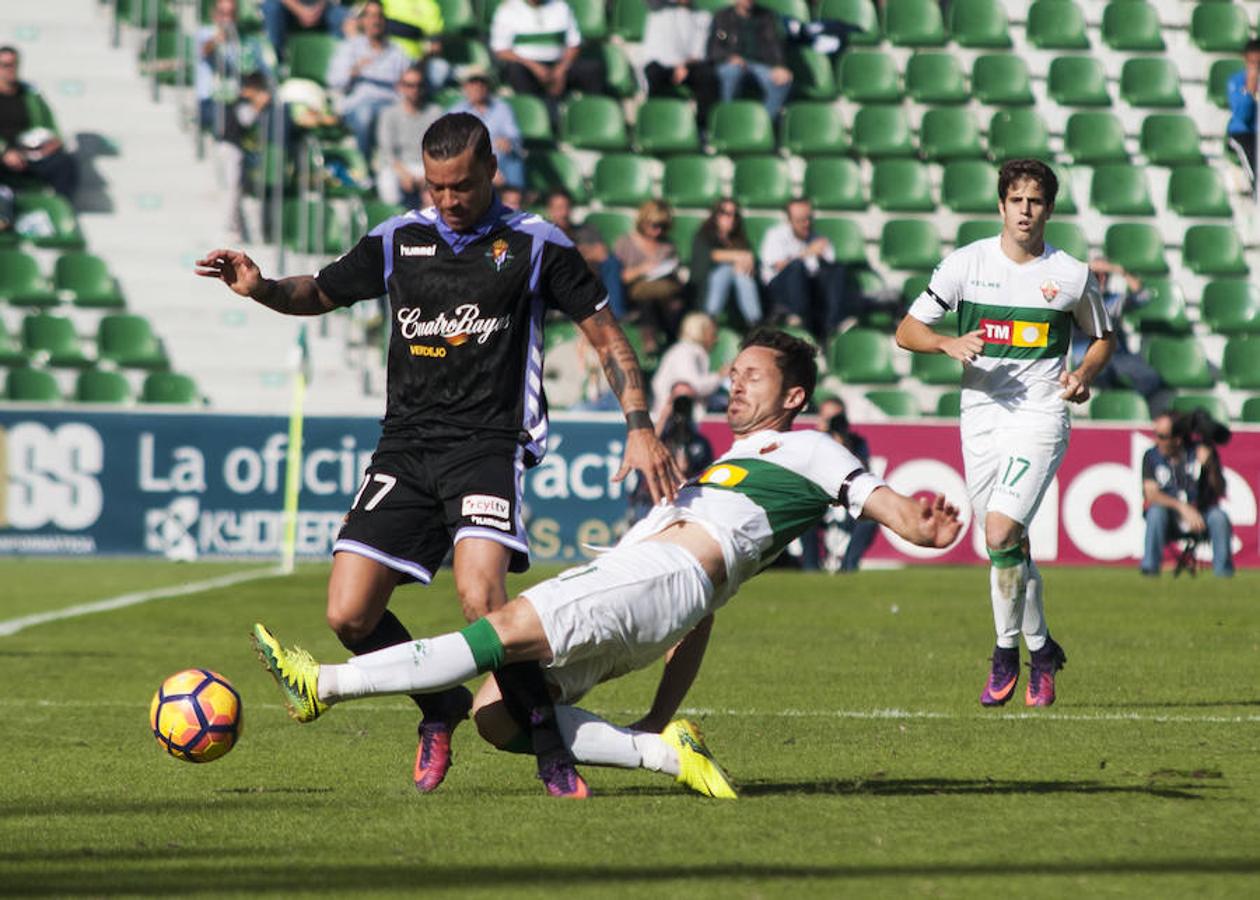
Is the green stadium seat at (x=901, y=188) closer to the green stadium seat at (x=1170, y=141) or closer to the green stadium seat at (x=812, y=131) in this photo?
the green stadium seat at (x=812, y=131)

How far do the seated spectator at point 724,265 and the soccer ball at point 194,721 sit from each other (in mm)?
15237

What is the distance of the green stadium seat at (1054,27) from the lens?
25.7m

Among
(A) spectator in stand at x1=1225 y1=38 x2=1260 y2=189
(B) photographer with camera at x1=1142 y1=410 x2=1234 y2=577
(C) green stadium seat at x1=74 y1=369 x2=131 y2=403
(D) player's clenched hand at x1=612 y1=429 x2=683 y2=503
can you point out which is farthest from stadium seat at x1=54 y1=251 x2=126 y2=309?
(D) player's clenched hand at x1=612 y1=429 x2=683 y2=503

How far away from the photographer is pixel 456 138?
665cm

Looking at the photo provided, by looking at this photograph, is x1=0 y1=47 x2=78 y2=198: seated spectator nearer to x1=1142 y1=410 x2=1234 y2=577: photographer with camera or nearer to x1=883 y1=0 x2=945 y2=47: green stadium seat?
x1=883 y1=0 x2=945 y2=47: green stadium seat

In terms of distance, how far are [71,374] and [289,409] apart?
2659mm

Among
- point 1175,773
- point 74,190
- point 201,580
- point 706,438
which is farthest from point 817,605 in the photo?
point 74,190

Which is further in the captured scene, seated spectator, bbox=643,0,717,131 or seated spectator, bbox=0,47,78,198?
seated spectator, bbox=643,0,717,131

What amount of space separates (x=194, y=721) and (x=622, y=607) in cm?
145

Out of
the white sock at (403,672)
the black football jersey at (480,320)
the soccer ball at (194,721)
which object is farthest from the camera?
the black football jersey at (480,320)

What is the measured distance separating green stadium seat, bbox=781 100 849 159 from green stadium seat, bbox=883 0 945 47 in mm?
1683

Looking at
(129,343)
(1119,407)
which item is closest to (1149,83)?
(1119,407)

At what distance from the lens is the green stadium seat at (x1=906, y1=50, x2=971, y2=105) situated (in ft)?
82.4

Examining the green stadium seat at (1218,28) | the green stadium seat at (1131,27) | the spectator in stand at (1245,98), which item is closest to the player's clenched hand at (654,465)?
the spectator in stand at (1245,98)
